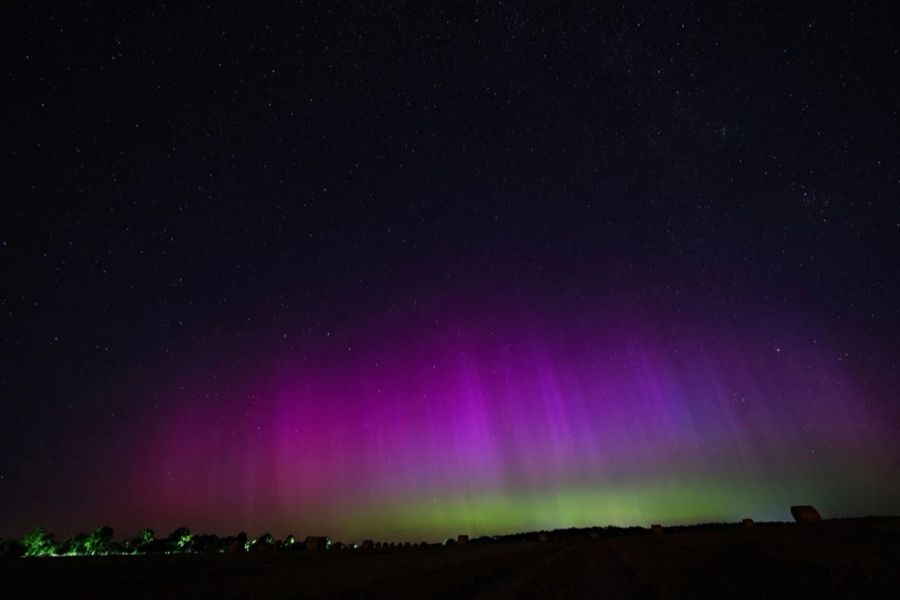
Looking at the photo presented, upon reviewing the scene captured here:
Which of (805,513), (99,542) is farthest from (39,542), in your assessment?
(805,513)

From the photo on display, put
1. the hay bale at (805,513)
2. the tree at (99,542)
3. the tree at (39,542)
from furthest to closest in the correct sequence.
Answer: the tree at (99,542) < the tree at (39,542) < the hay bale at (805,513)

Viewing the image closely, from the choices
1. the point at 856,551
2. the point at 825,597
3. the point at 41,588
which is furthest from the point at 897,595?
the point at 41,588

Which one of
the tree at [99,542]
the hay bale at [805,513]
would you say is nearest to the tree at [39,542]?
the tree at [99,542]

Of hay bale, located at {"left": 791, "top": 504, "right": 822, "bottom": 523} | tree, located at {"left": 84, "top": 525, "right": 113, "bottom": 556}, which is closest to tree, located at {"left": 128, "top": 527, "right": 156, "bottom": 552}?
tree, located at {"left": 84, "top": 525, "right": 113, "bottom": 556}

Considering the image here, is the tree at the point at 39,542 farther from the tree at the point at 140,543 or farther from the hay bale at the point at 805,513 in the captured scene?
the hay bale at the point at 805,513

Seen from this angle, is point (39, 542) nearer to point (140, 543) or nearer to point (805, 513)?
point (140, 543)

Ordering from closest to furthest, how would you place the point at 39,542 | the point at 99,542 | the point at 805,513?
the point at 805,513
the point at 39,542
the point at 99,542

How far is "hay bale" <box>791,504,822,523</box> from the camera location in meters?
87.9

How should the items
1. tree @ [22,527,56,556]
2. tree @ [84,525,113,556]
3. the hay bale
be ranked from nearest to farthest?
the hay bale
tree @ [22,527,56,556]
tree @ [84,525,113,556]

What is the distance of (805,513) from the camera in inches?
3514

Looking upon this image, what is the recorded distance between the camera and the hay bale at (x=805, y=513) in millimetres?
87875

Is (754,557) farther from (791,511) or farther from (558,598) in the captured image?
(791,511)

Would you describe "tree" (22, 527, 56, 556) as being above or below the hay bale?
above

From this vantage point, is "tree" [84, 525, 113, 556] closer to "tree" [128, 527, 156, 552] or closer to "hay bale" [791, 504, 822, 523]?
"tree" [128, 527, 156, 552]
